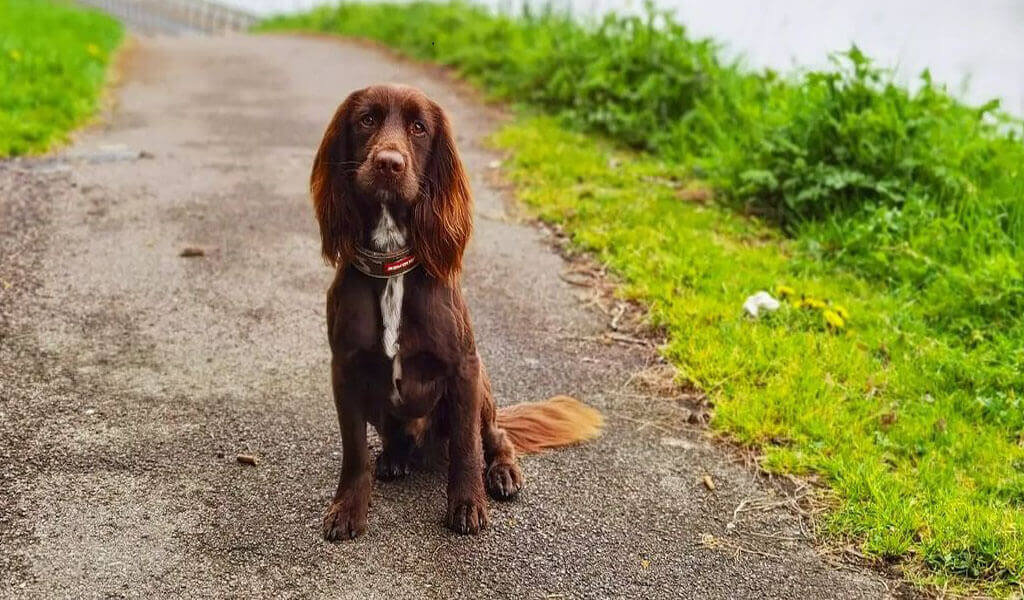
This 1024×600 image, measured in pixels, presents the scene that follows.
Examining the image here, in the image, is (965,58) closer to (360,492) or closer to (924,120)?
(924,120)

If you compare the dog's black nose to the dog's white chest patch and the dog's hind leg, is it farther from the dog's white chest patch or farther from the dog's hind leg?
the dog's hind leg

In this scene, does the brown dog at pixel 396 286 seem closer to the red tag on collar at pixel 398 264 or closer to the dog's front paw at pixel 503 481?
the red tag on collar at pixel 398 264

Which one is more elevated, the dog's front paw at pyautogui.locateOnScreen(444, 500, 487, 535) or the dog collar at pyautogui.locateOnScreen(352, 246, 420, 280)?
the dog collar at pyautogui.locateOnScreen(352, 246, 420, 280)

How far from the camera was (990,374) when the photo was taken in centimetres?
389

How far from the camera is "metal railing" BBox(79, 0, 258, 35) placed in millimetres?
21594

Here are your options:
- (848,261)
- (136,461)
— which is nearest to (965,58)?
(848,261)

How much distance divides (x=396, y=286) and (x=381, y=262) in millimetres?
82

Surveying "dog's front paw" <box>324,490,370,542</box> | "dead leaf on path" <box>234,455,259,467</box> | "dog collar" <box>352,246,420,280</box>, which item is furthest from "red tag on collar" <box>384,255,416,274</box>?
"dead leaf on path" <box>234,455,259,467</box>

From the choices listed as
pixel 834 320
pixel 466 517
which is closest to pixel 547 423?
pixel 466 517

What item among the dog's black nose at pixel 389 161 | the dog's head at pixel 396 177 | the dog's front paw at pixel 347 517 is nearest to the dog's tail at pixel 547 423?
the dog's front paw at pixel 347 517

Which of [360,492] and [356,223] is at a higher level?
[356,223]

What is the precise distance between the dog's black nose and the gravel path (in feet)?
3.56

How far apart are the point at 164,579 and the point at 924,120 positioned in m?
4.78

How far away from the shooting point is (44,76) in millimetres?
7613
